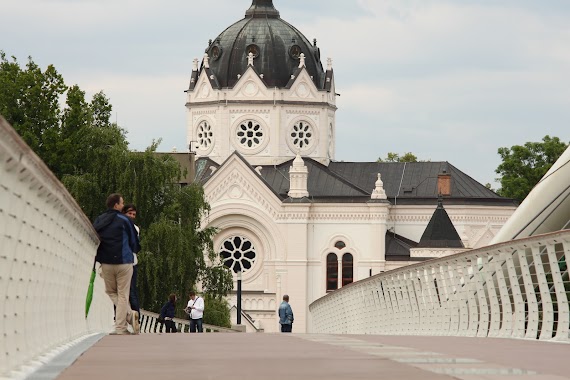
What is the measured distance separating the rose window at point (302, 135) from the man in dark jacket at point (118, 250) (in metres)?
109

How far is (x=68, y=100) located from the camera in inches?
2931

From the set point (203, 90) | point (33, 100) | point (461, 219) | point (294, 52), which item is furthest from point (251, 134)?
point (33, 100)

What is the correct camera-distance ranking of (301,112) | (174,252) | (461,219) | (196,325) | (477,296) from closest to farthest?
(477,296), (196,325), (174,252), (461,219), (301,112)

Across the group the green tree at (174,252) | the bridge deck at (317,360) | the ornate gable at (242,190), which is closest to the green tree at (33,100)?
the green tree at (174,252)

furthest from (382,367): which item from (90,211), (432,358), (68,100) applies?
(68,100)

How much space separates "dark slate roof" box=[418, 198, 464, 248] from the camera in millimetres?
115750

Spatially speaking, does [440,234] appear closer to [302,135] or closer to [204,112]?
[302,135]

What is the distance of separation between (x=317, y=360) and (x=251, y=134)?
378 feet

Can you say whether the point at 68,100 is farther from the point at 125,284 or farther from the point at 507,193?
the point at 507,193

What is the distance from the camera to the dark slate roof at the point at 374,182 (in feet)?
394

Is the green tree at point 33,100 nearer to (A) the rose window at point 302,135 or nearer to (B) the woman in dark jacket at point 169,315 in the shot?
(B) the woman in dark jacket at point 169,315

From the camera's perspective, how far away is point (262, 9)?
13150 cm

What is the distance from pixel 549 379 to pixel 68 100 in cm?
6536

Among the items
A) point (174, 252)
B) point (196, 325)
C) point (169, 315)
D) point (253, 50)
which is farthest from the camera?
point (253, 50)
